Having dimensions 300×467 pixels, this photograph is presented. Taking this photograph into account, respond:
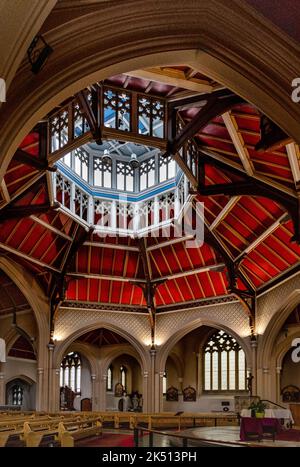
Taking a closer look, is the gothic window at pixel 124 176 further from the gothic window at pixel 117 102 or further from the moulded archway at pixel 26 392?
the moulded archway at pixel 26 392

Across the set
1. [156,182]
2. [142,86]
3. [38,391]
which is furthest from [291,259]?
[38,391]

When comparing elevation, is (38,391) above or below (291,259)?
below

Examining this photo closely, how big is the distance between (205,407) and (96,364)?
16.3ft

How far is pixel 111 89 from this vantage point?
11781 mm

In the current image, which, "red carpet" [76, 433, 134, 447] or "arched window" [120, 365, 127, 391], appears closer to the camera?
"red carpet" [76, 433, 134, 447]

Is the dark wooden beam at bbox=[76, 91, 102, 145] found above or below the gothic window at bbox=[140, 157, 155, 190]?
below

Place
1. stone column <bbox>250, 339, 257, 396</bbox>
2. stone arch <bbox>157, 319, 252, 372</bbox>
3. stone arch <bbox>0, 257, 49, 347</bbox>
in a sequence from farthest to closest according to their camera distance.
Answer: stone arch <bbox>157, 319, 252, 372</bbox> < stone arch <bbox>0, 257, 49, 347</bbox> < stone column <bbox>250, 339, 257, 396</bbox>

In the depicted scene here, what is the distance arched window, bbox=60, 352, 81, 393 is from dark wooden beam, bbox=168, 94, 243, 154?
58.6 feet

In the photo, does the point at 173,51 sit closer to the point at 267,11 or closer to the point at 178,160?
the point at 267,11

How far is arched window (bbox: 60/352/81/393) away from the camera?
90.7ft

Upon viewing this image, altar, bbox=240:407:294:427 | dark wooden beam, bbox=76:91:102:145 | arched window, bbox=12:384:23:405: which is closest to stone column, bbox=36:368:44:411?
arched window, bbox=12:384:23:405

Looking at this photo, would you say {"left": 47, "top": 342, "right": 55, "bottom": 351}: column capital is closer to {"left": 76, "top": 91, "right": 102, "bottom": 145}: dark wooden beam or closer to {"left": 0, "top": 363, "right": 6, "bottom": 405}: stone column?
{"left": 0, "top": 363, "right": 6, "bottom": 405}: stone column

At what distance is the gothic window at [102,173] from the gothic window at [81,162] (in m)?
0.45

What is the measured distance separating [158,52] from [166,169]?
13.6m
